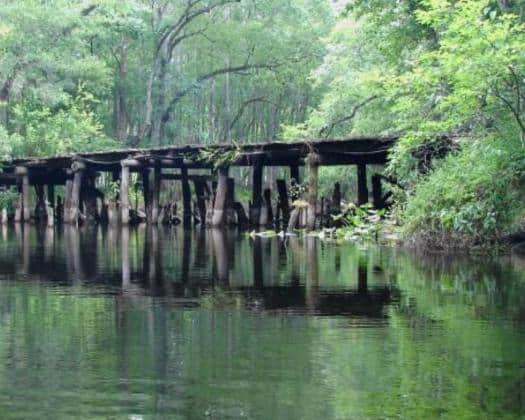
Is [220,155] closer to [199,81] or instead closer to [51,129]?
[51,129]

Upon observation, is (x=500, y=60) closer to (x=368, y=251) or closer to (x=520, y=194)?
(x=520, y=194)

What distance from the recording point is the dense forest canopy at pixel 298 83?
16.2 metres

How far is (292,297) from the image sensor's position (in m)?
9.53

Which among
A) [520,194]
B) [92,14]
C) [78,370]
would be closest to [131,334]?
[78,370]

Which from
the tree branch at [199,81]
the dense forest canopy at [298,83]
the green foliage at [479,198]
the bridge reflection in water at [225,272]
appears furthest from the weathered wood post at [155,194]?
the green foliage at [479,198]

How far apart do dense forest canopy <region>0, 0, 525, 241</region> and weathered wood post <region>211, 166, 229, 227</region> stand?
302 cm

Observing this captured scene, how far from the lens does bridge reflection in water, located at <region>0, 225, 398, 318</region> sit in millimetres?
9305

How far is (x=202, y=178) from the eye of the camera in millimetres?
33469

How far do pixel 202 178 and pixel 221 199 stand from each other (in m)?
4.08

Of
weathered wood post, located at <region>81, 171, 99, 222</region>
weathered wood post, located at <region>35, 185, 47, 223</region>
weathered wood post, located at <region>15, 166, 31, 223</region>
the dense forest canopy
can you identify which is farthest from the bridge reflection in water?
weathered wood post, located at <region>35, 185, 47, 223</region>

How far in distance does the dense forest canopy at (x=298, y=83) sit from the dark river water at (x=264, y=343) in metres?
3.85

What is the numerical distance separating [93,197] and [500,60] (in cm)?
2359

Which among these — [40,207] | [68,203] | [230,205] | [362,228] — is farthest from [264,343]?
[40,207]

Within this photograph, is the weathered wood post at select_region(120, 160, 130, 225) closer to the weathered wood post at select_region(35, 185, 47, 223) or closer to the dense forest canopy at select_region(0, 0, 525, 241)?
the dense forest canopy at select_region(0, 0, 525, 241)
